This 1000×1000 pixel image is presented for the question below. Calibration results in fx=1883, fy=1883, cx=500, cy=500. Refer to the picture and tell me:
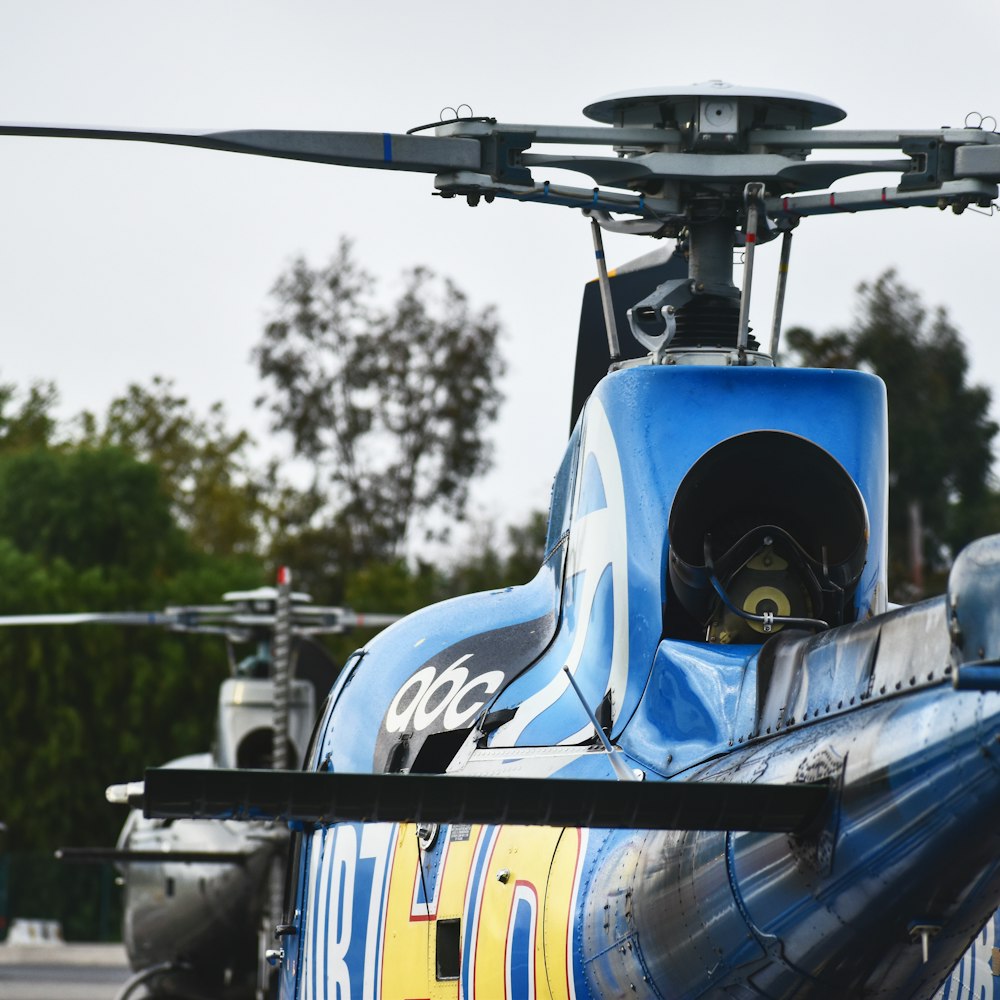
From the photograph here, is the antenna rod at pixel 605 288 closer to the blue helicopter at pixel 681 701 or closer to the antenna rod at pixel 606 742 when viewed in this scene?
the blue helicopter at pixel 681 701

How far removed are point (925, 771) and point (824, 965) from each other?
2.15 feet

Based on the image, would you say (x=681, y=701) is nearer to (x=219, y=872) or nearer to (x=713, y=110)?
(x=713, y=110)

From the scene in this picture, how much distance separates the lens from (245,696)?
17.9 metres

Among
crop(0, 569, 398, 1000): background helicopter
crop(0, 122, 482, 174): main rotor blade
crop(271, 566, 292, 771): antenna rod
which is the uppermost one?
crop(0, 122, 482, 174): main rotor blade

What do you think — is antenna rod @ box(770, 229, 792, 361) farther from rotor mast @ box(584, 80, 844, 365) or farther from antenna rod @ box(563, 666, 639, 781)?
antenna rod @ box(563, 666, 639, 781)

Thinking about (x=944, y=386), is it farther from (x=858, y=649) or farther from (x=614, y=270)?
(x=858, y=649)

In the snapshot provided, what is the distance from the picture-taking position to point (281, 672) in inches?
631

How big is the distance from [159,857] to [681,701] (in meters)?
11.8

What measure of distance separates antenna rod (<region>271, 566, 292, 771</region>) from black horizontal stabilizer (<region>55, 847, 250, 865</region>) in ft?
3.58

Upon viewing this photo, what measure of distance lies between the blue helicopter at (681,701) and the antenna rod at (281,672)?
7.99 meters

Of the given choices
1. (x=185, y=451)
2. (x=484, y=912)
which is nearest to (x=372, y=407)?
(x=185, y=451)

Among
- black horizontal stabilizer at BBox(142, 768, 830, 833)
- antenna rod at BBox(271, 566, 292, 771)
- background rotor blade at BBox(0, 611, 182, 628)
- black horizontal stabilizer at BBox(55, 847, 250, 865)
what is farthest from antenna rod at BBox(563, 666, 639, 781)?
background rotor blade at BBox(0, 611, 182, 628)

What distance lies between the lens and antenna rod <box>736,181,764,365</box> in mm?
6199

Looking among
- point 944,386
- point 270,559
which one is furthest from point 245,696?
point 270,559
